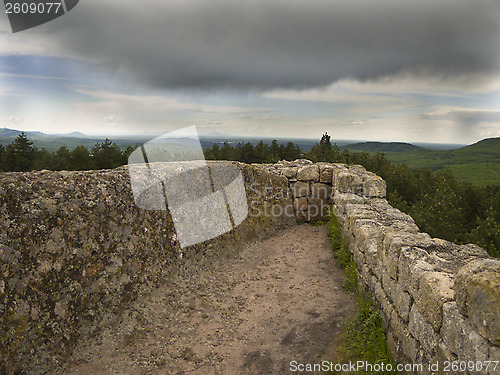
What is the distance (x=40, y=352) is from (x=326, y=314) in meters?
4.52

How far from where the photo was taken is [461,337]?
2516mm

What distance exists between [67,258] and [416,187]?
36.1 metres

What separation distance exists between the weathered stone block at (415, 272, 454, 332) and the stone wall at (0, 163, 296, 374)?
183 inches

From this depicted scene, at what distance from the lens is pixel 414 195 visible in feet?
109

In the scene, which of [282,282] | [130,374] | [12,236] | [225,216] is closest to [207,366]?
[130,374]

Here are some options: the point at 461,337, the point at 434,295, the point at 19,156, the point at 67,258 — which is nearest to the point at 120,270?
the point at 67,258

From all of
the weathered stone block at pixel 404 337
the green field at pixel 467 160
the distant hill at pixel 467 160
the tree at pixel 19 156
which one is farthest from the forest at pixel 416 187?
the distant hill at pixel 467 160

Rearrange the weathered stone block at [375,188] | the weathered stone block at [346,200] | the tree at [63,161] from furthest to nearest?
the tree at [63,161]
the weathered stone block at [375,188]
the weathered stone block at [346,200]

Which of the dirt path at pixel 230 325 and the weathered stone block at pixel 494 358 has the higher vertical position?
the weathered stone block at pixel 494 358

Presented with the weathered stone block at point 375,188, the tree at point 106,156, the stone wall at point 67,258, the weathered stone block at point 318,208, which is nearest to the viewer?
the stone wall at point 67,258

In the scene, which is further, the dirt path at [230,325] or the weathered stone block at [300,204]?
the weathered stone block at [300,204]

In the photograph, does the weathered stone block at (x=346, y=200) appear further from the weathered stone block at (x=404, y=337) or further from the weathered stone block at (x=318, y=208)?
the weathered stone block at (x=404, y=337)

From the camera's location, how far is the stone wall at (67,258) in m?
3.80

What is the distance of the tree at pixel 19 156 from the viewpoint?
36728mm
